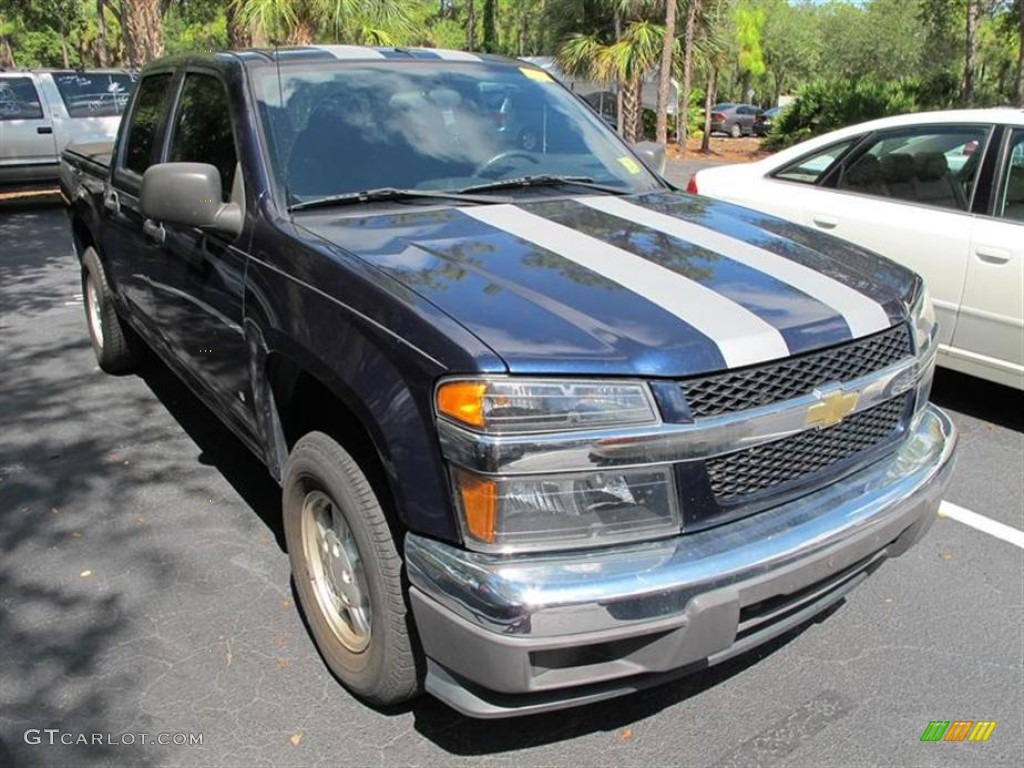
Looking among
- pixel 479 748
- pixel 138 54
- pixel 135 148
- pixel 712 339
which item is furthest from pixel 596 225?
pixel 138 54

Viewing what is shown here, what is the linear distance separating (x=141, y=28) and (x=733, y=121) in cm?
3124

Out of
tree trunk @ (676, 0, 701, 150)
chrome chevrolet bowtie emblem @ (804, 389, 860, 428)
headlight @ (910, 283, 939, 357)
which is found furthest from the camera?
tree trunk @ (676, 0, 701, 150)

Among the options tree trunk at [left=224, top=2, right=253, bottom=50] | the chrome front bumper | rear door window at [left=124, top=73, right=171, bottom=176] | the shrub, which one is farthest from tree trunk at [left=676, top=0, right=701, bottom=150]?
the chrome front bumper

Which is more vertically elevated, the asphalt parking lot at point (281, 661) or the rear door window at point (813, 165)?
the rear door window at point (813, 165)

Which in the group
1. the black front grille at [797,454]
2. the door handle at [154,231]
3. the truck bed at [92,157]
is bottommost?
the black front grille at [797,454]

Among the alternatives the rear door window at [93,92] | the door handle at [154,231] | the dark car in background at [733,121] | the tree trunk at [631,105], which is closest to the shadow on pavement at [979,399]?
the door handle at [154,231]

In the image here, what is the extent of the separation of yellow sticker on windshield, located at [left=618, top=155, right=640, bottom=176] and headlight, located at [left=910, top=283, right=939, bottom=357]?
134 cm

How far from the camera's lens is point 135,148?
4.43 m

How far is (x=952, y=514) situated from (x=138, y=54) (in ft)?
42.9

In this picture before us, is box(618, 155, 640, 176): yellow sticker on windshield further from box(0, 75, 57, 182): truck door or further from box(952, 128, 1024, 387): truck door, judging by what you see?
box(0, 75, 57, 182): truck door

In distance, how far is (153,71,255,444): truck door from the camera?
310cm

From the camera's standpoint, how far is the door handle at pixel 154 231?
3.74m

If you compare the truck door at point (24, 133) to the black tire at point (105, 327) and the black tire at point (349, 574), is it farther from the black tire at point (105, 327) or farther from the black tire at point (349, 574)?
the black tire at point (349, 574)

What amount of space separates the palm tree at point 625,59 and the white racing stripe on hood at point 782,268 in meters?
16.5
